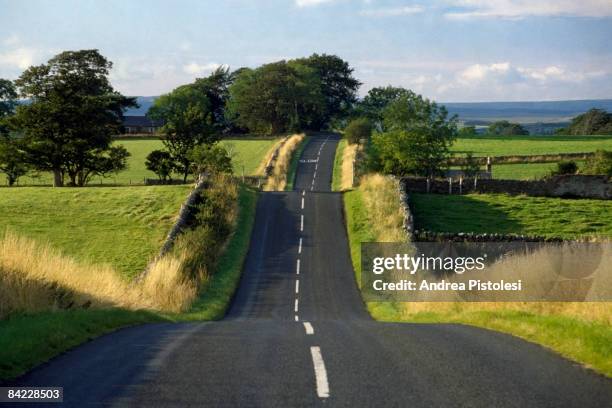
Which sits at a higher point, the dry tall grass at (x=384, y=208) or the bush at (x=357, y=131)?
the bush at (x=357, y=131)

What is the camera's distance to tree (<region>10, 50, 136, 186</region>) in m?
68.6

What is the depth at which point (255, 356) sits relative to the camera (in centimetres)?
1016

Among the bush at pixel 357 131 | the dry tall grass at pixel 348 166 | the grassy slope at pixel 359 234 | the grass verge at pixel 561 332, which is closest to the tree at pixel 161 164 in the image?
the dry tall grass at pixel 348 166

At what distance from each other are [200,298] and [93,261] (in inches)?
402

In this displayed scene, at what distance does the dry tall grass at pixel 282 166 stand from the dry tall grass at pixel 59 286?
142 ft

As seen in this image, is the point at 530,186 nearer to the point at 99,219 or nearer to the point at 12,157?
the point at 99,219

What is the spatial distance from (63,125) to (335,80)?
305 feet

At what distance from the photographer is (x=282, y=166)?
3027 inches

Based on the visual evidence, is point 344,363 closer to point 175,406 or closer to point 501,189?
point 175,406

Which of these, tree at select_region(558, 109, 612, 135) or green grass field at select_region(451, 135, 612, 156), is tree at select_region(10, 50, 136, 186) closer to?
green grass field at select_region(451, 135, 612, 156)

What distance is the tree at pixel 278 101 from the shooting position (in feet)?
417

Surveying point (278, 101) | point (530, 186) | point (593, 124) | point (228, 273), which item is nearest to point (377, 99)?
point (278, 101)

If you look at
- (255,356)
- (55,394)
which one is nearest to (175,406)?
(55,394)

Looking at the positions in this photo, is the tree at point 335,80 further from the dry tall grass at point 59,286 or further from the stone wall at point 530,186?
the dry tall grass at point 59,286
